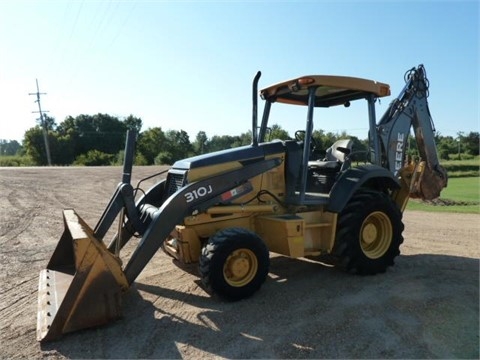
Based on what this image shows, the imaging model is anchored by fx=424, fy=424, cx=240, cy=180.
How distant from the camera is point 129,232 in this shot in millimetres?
5809

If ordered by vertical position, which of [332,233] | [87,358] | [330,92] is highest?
[330,92]

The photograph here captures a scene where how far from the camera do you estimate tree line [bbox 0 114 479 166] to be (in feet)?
179

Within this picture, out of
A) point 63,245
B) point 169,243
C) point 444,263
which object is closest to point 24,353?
point 63,245

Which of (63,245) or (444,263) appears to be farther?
(444,263)

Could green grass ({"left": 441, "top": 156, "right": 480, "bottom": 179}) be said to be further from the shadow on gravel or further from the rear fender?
the shadow on gravel

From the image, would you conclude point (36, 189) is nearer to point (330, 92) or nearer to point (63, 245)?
point (63, 245)

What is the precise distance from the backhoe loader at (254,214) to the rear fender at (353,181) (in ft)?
0.05

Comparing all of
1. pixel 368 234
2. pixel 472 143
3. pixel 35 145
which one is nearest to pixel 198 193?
pixel 368 234

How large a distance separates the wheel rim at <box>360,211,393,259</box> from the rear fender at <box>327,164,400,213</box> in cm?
54

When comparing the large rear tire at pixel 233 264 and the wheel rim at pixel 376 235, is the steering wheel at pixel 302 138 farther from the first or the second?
the large rear tire at pixel 233 264

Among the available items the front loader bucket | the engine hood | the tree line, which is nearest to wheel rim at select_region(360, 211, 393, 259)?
the engine hood

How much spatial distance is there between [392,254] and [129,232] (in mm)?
3762

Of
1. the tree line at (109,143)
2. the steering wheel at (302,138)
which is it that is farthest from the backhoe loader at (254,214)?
the tree line at (109,143)

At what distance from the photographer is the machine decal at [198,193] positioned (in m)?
5.02
